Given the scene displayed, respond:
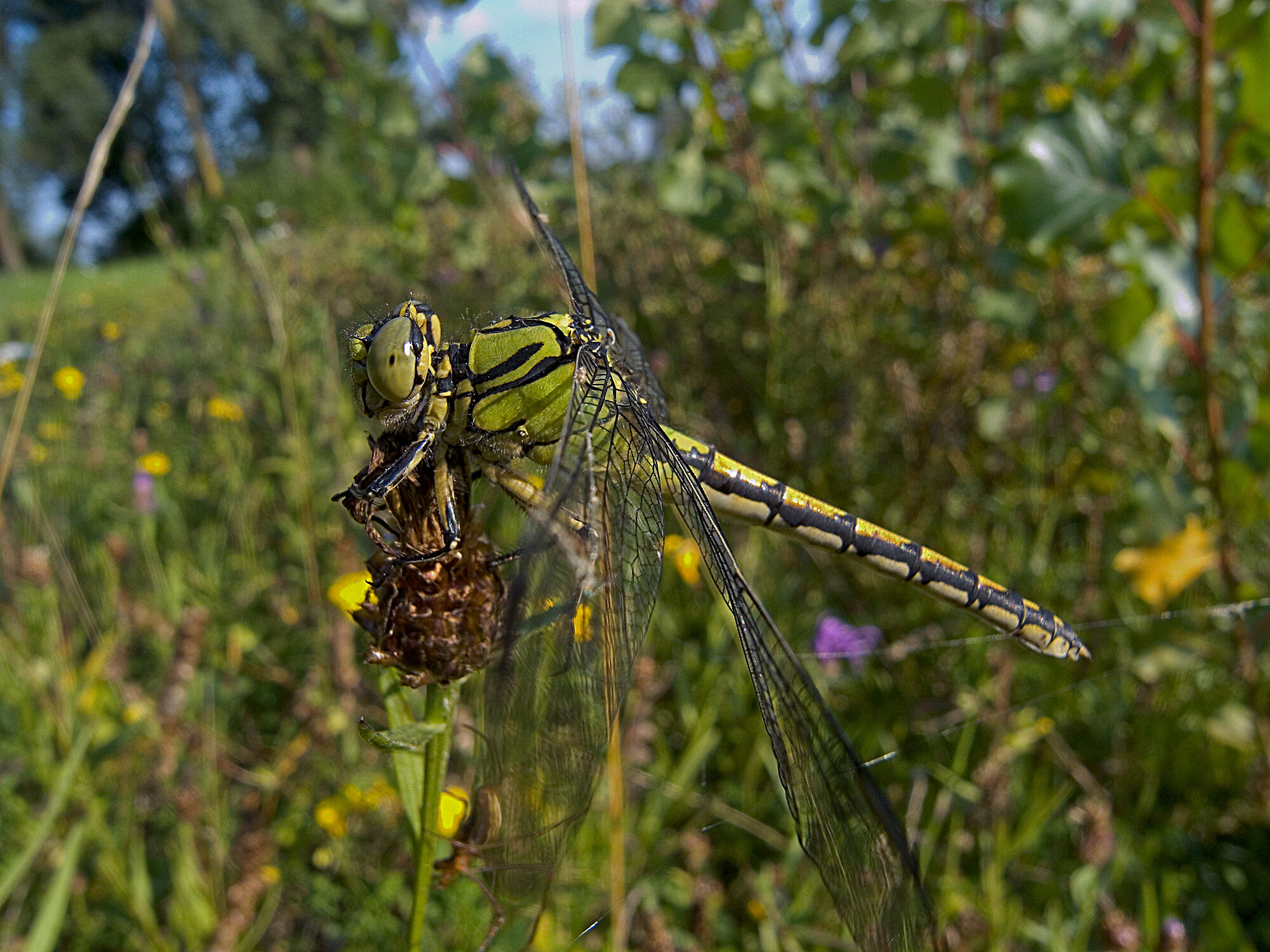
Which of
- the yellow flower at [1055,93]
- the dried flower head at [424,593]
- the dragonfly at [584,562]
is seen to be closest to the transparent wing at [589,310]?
the dragonfly at [584,562]

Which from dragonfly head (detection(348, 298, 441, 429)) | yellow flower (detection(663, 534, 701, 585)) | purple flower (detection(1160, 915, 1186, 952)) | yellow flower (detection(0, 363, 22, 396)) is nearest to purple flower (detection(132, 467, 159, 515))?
yellow flower (detection(0, 363, 22, 396))

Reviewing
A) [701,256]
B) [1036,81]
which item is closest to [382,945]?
[1036,81]

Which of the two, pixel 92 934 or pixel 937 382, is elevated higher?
pixel 937 382

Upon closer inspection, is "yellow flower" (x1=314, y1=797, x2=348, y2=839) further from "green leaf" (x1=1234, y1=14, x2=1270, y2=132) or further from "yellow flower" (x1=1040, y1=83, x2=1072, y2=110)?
"yellow flower" (x1=1040, y1=83, x2=1072, y2=110)

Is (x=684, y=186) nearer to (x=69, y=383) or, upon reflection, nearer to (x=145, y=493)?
(x=145, y=493)

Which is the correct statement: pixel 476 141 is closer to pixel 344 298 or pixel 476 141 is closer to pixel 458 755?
pixel 344 298

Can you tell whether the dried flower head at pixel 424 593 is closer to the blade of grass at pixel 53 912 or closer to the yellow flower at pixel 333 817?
the blade of grass at pixel 53 912

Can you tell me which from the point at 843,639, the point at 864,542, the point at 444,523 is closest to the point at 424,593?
the point at 444,523
